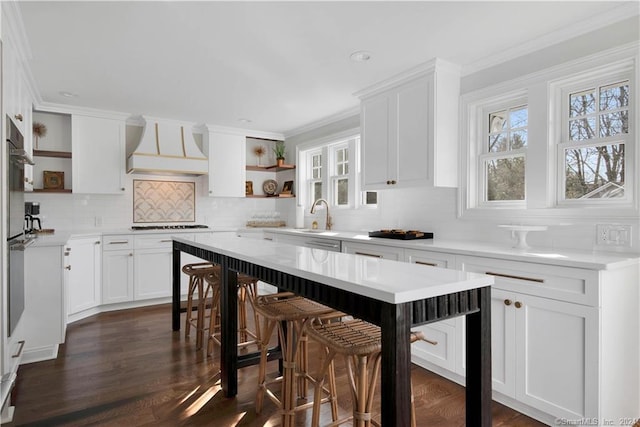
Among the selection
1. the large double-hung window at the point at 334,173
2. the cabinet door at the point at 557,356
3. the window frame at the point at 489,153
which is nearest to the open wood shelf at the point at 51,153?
the large double-hung window at the point at 334,173

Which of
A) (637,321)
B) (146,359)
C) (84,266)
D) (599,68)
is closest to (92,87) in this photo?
(84,266)

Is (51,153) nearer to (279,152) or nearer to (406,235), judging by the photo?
(279,152)

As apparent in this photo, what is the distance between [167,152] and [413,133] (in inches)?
129

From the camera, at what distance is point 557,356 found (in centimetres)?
210

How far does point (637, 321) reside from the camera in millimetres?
2088

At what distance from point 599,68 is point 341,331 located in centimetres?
234

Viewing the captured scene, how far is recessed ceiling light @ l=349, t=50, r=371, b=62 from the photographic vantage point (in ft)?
9.59

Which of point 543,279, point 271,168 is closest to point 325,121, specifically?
point 271,168

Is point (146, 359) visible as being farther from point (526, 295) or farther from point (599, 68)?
point (599, 68)

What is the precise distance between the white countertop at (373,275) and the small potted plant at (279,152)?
12.5 feet

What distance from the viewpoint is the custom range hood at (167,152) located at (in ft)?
15.6

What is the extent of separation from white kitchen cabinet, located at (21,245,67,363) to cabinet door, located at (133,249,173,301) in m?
1.44

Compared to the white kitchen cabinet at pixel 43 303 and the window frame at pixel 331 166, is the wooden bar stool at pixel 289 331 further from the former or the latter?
the window frame at pixel 331 166

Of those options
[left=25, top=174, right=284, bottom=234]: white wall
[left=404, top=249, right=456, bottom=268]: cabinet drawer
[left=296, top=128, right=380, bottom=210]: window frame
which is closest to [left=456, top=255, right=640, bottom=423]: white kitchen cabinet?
[left=404, top=249, right=456, bottom=268]: cabinet drawer
